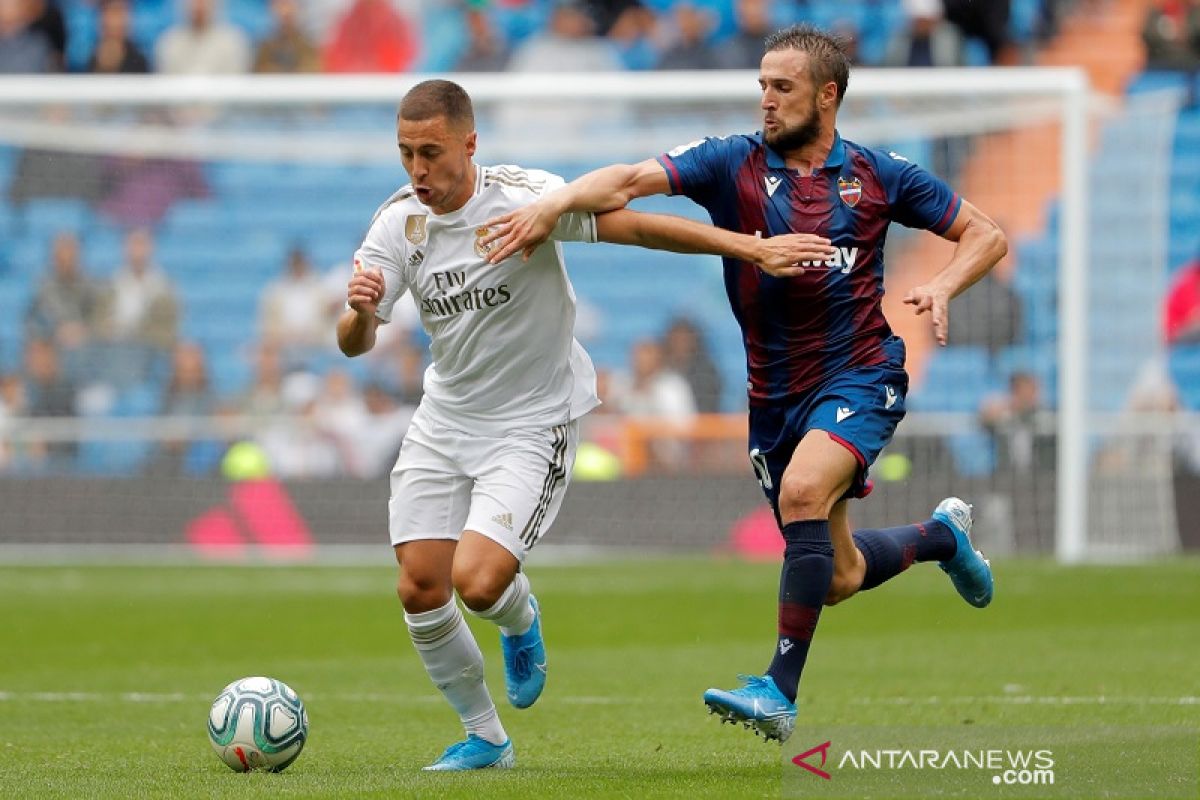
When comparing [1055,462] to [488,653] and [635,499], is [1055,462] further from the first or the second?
[488,653]

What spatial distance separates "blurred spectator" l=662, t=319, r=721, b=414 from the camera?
18.9 meters

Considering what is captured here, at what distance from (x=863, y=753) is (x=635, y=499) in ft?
37.1

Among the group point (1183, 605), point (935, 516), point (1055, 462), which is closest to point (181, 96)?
point (1055, 462)

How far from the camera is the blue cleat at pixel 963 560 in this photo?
27.1 feet

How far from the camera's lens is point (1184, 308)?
20297 mm

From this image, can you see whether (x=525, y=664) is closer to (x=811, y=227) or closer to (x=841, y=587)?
(x=841, y=587)

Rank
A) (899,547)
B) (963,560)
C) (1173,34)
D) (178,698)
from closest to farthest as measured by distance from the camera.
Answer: (899,547) < (963,560) < (178,698) < (1173,34)

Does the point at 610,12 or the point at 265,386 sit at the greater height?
the point at 610,12

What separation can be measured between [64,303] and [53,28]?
16.2 ft

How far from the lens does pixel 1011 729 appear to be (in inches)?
304

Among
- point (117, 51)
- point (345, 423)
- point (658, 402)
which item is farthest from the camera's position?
point (117, 51)

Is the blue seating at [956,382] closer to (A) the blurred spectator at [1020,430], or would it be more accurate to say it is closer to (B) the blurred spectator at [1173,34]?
(A) the blurred spectator at [1020,430]

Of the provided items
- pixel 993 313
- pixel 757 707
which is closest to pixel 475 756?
pixel 757 707

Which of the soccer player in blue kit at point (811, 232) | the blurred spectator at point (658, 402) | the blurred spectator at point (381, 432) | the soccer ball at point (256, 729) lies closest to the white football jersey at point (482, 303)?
the soccer player in blue kit at point (811, 232)
